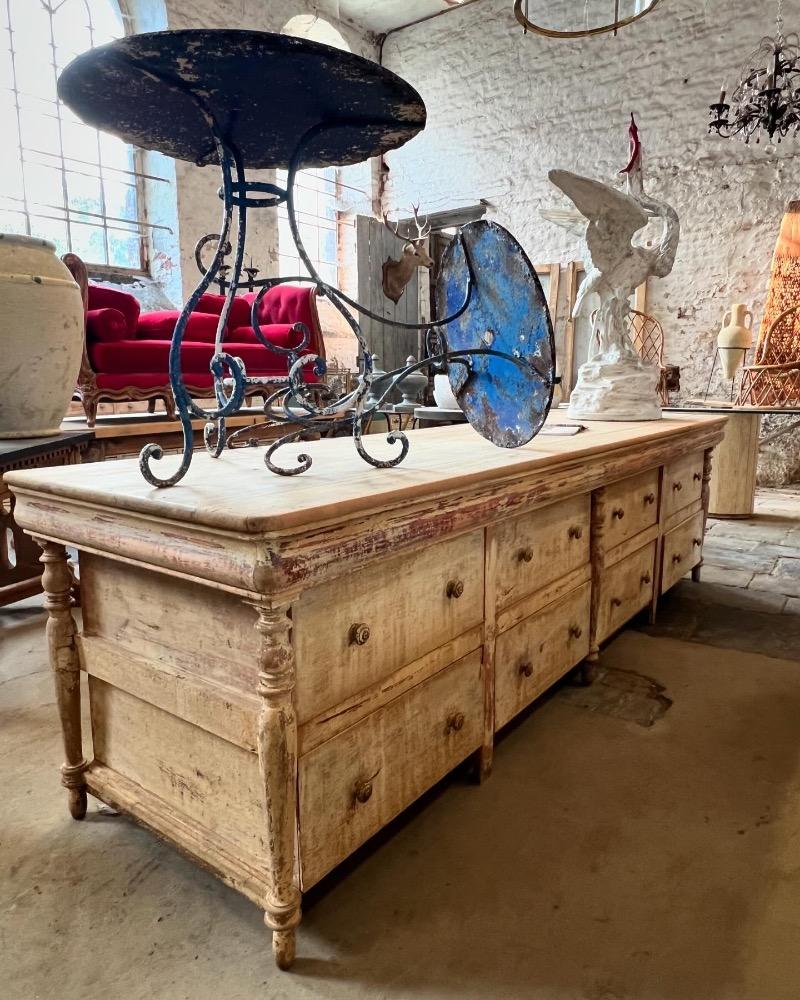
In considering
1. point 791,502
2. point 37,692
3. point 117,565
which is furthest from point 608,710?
point 791,502

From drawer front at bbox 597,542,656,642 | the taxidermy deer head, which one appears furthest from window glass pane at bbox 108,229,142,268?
drawer front at bbox 597,542,656,642

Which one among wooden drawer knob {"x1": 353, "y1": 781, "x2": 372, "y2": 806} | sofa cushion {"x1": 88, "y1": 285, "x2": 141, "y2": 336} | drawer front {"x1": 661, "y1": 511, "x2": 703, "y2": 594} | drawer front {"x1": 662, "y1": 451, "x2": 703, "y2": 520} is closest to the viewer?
wooden drawer knob {"x1": 353, "y1": 781, "x2": 372, "y2": 806}

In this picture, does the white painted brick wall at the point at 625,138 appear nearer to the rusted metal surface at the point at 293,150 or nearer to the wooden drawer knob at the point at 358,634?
the rusted metal surface at the point at 293,150

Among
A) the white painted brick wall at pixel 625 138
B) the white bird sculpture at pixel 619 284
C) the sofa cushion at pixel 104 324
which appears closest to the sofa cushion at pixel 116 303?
the sofa cushion at pixel 104 324

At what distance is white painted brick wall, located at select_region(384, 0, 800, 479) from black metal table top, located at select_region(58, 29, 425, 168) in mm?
5971

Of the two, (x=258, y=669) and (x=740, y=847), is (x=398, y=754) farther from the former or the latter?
(x=740, y=847)

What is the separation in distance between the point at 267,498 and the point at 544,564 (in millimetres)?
898

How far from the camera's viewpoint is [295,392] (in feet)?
5.15

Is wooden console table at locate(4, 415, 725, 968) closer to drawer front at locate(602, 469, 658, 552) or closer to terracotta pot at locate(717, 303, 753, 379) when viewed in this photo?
drawer front at locate(602, 469, 658, 552)

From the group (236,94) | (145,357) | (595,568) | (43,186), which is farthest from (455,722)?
(43,186)

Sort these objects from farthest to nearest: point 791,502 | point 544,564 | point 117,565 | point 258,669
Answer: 1. point 791,502
2. point 544,564
3. point 117,565
4. point 258,669

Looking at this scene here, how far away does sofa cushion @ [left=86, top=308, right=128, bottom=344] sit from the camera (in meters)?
4.18

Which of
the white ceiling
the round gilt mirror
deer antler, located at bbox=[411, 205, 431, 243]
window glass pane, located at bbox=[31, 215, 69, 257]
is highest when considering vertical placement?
the white ceiling

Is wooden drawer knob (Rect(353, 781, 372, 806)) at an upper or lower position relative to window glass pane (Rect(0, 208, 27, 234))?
lower
